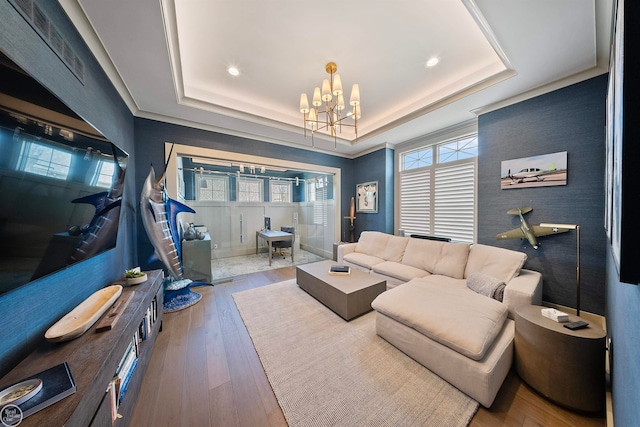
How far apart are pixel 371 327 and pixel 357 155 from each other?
404cm

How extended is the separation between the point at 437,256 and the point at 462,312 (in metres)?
1.41

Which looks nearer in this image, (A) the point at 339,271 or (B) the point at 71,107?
(B) the point at 71,107

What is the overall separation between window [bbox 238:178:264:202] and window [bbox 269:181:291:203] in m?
0.33

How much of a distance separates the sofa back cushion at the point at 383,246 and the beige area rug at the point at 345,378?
137 centimetres

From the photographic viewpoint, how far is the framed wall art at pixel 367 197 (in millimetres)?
4715

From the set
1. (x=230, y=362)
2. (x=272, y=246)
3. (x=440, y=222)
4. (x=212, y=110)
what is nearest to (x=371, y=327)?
(x=230, y=362)

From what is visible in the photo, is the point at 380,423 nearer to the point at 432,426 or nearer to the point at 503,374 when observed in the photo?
the point at 432,426

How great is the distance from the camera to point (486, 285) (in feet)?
7.00

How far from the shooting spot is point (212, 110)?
2910 mm

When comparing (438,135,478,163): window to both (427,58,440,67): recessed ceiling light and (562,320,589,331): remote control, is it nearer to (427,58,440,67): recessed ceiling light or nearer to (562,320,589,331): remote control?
(427,58,440,67): recessed ceiling light

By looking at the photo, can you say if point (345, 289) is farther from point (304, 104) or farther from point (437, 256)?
point (304, 104)

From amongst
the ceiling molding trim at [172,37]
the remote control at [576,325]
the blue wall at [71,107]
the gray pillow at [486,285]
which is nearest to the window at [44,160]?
the blue wall at [71,107]

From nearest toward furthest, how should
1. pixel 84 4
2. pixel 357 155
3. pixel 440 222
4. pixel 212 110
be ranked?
pixel 84 4, pixel 212 110, pixel 440 222, pixel 357 155

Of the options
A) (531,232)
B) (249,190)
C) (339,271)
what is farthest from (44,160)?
(531,232)
